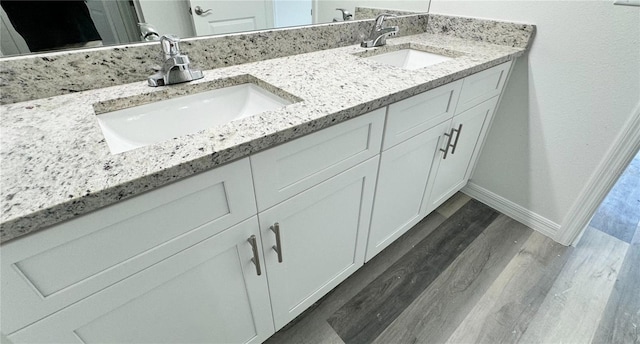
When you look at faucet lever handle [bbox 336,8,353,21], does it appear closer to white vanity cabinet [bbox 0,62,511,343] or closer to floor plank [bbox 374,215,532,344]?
white vanity cabinet [bbox 0,62,511,343]

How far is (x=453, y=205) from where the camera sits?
1744mm

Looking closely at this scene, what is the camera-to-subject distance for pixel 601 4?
1079 mm

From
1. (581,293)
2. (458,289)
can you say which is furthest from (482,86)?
(581,293)

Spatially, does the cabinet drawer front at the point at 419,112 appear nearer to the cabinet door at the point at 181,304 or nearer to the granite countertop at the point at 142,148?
the granite countertop at the point at 142,148

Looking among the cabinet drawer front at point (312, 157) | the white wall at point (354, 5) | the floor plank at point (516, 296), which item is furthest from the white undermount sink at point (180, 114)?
the floor plank at point (516, 296)

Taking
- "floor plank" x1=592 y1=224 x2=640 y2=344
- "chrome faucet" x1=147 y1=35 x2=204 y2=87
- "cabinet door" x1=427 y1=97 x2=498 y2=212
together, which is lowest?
"floor plank" x1=592 y1=224 x2=640 y2=344

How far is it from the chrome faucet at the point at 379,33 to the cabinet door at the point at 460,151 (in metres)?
0.48

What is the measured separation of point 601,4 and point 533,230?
108 cm

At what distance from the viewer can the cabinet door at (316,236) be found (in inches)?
30.4

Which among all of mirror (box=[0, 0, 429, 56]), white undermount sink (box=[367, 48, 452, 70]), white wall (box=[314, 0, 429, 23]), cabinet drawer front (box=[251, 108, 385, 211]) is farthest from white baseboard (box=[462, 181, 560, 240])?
mirror (box=[0, 0, 429, 56])

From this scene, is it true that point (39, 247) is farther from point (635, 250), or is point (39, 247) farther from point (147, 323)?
point (635, 250)

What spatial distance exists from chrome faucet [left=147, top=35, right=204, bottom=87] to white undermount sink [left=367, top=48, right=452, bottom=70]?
0.81 m

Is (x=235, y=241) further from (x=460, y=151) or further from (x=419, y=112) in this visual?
(x=460, y=151)

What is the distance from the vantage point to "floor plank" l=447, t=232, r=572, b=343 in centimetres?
112
